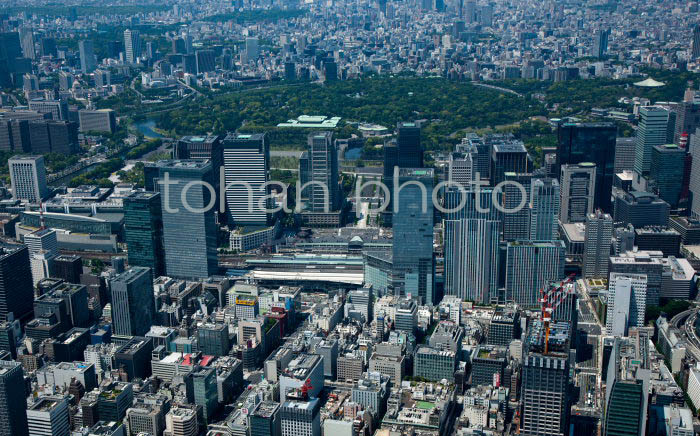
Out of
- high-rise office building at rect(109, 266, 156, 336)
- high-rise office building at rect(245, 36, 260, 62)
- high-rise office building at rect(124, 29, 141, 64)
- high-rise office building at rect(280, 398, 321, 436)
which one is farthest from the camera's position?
high-rise office building at rect(124, 29, 141, 64)

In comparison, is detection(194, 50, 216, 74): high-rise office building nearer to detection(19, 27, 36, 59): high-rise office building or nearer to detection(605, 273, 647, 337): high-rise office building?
detection(19, 27, 36, 59): high-rise office building

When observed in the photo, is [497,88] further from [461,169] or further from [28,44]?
[28,44]

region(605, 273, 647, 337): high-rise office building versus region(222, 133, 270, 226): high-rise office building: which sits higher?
region(222, 133, 270, 226): high-rise office building

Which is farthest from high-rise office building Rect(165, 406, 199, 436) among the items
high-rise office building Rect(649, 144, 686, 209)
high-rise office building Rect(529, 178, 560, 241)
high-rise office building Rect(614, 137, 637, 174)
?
high-rise office building Rect(614, 137, 637, 174)

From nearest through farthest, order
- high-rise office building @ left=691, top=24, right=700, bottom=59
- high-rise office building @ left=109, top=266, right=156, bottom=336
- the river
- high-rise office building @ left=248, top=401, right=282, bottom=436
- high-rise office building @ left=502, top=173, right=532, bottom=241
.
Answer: high-rise office building @ left=248, top=401, right=282, bottom=436, high-rise office building @ left=109, top=266, right=156, bottom=336, high-rise office building @ left=502, top=173, right=532, bottom=241, the river, high-rise office building @ left=691, top=24, right=700, bottom=59

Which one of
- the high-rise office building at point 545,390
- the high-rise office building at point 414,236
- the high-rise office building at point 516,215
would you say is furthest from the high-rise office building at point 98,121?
the high-rise office building at point 545,390

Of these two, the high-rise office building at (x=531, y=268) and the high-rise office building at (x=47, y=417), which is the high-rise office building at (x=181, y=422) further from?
the high-rise office building at (x=531, y=268)
